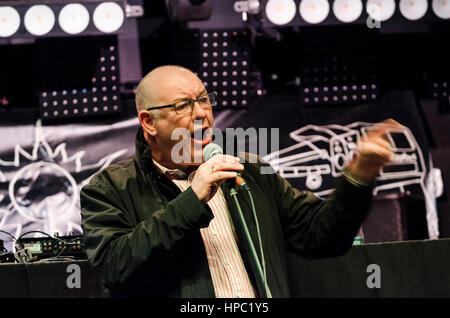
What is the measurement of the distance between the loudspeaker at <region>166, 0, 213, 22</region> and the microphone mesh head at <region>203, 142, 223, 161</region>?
108 inches

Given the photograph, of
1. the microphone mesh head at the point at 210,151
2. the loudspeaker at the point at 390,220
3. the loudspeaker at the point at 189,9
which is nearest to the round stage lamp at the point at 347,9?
the loudspeaker at the point at 189,9

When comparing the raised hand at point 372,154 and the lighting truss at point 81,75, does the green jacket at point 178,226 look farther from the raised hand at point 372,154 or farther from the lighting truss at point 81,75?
the lighting truss at point 81,75

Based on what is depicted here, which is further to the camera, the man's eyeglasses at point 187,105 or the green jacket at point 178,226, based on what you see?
the man's eyeglasses at point 187,105

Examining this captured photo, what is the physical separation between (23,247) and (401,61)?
3547 millimetres

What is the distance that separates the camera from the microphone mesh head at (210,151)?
2.41 m

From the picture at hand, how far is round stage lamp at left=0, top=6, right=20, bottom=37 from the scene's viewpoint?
16.2 ft

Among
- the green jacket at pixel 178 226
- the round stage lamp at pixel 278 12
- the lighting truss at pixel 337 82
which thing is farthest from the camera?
the lighting truss at pixel 337 82

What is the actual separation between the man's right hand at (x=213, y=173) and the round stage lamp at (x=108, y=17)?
9.66 ft

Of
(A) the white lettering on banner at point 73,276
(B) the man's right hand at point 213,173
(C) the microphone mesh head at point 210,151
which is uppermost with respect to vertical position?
(C) the microphone mesh head at point 210,151

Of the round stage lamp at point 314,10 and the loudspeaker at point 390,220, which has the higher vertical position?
the round stage lamp at point 314,10

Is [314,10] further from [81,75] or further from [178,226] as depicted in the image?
[178,226]

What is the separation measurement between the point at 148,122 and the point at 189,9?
2.40m
